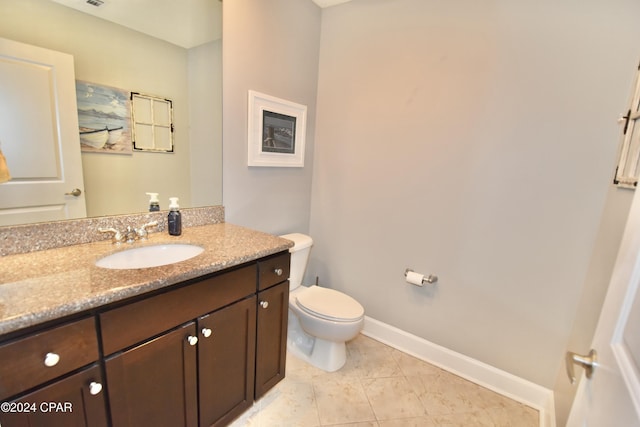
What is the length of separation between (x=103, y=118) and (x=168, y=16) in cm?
61

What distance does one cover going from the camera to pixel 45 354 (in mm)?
765

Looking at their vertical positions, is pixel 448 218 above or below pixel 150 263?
above

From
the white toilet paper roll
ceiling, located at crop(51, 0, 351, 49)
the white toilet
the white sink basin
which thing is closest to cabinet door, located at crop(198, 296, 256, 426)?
the white sink basin

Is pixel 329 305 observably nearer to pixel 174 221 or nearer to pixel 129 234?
pixel 174 221

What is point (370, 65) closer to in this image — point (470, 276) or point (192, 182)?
point (192, 182)

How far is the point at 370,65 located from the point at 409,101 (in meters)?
0.39

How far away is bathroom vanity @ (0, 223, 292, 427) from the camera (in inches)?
29.8

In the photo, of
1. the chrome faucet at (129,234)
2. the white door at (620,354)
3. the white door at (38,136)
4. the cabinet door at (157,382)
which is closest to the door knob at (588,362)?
the white door at (620,354)

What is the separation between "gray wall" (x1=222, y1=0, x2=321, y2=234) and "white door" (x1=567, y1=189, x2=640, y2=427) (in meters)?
1.69

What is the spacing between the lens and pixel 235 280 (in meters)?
1.23

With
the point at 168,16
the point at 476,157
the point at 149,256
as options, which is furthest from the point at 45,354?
the point at 476,157

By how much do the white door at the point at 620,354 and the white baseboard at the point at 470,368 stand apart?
1.18 m

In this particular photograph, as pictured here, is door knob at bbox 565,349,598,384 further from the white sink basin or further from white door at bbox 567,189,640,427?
the white sink basin

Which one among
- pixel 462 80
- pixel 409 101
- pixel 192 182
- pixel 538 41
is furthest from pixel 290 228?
pixel 538 41
